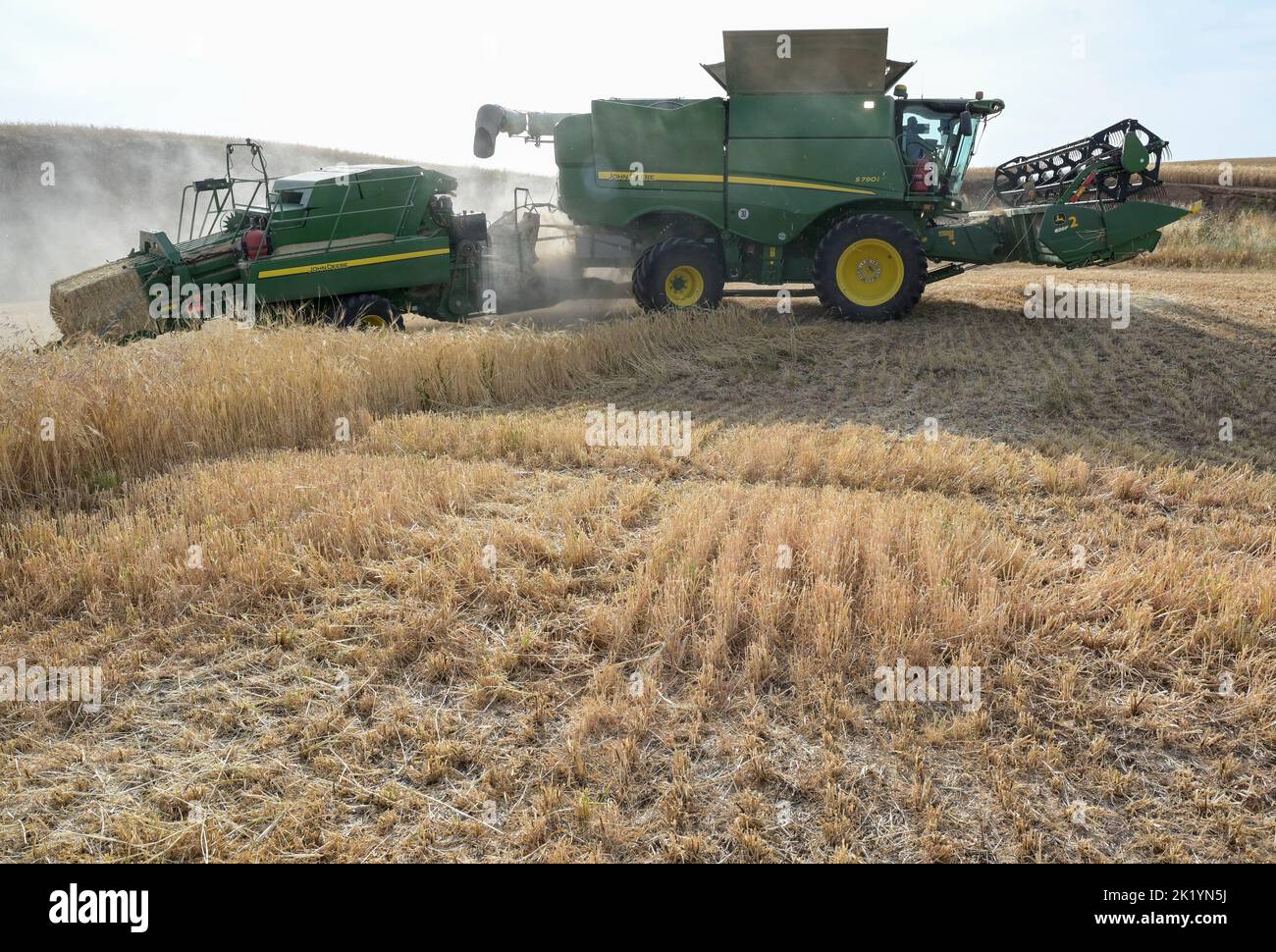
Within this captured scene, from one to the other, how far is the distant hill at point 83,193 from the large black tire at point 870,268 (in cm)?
1349

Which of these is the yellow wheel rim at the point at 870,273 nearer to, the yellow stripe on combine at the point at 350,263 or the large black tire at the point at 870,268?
the large black tire at the point at 870,268

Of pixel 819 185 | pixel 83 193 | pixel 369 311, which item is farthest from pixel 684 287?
pixel 83 193

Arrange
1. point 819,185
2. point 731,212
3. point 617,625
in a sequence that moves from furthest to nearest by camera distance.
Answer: point 731,212 → point 819,185 → point 617,625

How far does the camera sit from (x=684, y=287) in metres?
10.1

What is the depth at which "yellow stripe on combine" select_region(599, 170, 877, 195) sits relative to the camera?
9453 millimetres

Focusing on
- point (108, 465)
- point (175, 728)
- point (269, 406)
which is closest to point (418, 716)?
point (175, 728)

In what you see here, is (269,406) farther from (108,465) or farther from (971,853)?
(971,853)

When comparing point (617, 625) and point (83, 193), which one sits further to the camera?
point (83, 193)

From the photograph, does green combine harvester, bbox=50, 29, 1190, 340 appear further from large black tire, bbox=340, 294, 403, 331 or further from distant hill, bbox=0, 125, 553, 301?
distant hill, bbox=0, 125, 553, 301

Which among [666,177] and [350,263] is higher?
[666,177]

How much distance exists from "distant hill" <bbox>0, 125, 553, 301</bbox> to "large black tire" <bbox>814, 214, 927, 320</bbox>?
44.3 feet

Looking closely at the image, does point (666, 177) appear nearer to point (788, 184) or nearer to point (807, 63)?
point (788, 184)

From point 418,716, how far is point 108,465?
3.51 m

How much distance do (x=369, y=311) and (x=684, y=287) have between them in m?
3.65
